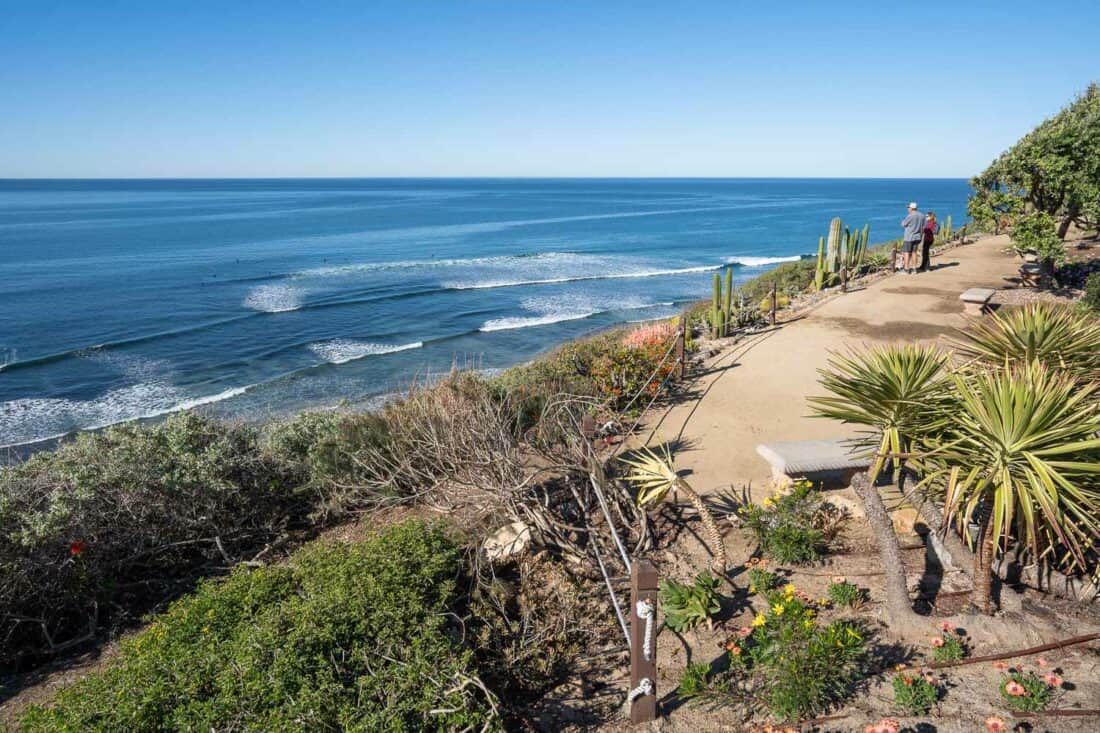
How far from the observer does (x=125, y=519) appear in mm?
7141

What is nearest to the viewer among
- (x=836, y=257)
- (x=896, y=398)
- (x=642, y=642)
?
(x=642, y=642)

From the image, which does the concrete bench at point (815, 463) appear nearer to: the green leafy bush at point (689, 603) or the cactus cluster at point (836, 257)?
the green leafy bush at point (689, 603)

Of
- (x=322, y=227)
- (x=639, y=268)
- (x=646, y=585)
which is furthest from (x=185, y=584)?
(x=322, y=227)

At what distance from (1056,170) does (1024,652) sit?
1432 centimetres

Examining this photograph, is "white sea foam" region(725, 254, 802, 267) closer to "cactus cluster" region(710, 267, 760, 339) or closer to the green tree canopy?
the green tree canopy

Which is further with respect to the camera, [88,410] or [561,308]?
[561,308]

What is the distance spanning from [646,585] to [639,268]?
→ 1571 inches

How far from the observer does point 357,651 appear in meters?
4.34

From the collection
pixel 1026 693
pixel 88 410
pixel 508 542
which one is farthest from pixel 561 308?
pixel 1026 693

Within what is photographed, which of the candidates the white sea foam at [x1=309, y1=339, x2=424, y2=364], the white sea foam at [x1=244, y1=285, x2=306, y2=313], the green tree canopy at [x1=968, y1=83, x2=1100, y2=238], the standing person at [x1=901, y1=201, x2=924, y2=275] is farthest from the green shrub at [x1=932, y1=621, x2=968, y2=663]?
the white sea foam at [x1=244, y1=285, x2=306, y2=313]

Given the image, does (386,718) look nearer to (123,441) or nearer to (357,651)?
(357,651)

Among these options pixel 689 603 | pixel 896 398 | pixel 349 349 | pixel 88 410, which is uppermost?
pixel 896 398

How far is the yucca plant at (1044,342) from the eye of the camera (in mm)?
5973

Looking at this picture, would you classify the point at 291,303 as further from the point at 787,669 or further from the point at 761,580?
the point at 787,669
